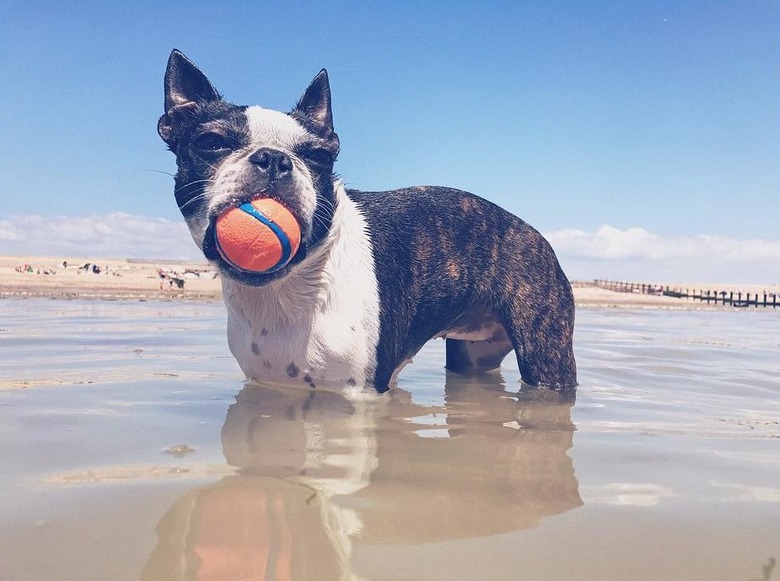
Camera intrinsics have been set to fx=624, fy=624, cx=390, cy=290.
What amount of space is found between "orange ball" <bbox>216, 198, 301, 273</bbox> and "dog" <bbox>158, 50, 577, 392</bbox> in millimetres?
49

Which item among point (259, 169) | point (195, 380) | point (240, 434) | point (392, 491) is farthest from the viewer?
point (195, 380)

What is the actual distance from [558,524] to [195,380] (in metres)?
3.58

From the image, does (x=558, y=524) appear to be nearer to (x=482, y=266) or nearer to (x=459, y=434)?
(x=459, y=434)

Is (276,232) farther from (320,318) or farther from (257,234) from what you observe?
(320,318)

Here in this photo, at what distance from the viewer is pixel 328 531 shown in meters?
1.96

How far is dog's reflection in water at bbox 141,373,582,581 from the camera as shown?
1.81 meters

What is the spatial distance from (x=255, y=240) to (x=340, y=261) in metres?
0.78

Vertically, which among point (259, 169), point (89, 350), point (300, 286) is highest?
point (259, 169)

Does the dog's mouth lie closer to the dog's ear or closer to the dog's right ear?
the dog's right ear

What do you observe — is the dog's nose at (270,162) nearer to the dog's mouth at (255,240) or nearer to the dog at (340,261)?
the dog at (340,261)

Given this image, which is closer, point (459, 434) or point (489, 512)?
point (489, 512)

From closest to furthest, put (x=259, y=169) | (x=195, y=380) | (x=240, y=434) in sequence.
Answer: (x=240, y=434) < (x=259, y=169) < (x=195, y=380)

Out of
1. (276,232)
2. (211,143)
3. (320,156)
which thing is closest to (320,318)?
(276,232)

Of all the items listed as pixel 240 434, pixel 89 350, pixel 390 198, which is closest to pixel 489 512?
pixel 240 434
